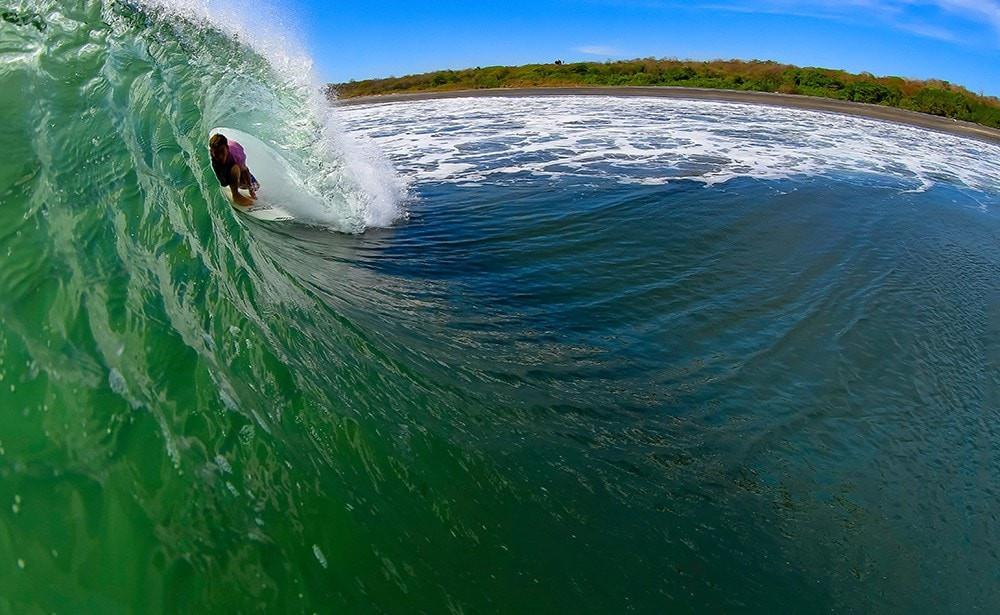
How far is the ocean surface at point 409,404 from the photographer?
2193mm

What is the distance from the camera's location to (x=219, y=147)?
656 cm

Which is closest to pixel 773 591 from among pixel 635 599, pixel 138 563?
pixel 635 599

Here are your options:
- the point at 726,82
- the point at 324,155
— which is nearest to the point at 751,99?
the point at 726,82

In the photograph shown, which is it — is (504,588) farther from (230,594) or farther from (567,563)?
(230,594)

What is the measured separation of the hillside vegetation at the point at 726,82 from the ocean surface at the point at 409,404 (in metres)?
38.5

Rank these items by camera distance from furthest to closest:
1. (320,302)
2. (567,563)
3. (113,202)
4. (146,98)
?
1. (320,302)
2. (146,98)
3. (113,202)
4. (567,563)

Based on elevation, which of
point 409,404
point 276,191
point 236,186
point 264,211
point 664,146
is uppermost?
Answer: point 664,146

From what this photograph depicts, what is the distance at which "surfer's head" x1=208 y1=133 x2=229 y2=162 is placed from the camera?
21.1 feet

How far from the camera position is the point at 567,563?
9.21 ft

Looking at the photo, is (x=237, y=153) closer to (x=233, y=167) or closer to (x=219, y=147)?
(x=233, y=167)

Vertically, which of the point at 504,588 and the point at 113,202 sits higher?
the point at 113,202

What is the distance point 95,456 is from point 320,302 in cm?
274

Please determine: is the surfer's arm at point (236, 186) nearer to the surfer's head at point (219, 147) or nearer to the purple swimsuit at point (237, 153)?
the purple swimsuit at point (237, 153)

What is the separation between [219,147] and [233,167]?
1.26ft
